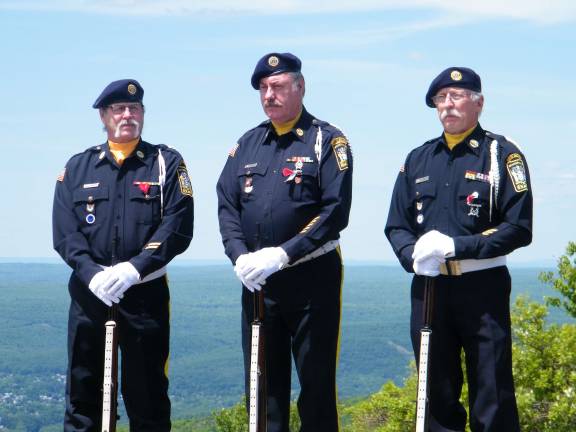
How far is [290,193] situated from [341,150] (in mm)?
469

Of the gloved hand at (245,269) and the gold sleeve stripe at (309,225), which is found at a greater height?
the gold sleeve stripe at (309,225)

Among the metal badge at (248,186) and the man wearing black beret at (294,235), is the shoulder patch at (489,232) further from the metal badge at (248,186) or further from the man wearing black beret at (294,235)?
the metal badge at (248,186)

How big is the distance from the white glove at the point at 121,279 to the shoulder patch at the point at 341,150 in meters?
1.58

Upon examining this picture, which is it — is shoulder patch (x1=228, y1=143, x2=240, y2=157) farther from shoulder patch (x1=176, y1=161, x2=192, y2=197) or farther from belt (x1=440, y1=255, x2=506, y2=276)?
belt (x1=440, y1=255, x2=506, y2=276)

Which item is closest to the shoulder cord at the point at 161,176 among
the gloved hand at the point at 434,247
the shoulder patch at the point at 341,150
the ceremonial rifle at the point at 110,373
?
the ceremonial rifle at the point at 110,373

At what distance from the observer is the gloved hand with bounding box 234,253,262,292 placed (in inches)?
273

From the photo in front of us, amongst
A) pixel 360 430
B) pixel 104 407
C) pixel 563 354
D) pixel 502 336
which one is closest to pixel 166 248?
pixel 104 407

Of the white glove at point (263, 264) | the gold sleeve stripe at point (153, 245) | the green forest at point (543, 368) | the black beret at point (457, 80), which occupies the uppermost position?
the black beret at point (457, 80)

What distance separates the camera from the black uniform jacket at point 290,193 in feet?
23.5

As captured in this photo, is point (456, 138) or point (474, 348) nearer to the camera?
point (474, 348)

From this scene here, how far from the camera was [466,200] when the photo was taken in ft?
23.3

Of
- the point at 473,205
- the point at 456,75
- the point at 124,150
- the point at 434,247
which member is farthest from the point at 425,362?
the point at 124,150

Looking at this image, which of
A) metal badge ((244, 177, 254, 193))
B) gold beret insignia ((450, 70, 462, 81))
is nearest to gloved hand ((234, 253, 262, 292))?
metal badge ((244, 177, 254, 193))

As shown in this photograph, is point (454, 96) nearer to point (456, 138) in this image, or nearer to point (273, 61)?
point (456, 138)
